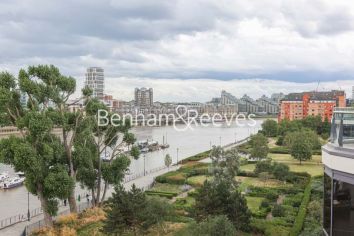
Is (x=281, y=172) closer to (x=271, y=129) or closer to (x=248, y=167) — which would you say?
(x=248, y=167)

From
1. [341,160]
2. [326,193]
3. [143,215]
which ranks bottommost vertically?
[143,215]

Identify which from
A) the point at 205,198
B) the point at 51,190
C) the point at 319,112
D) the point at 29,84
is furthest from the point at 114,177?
the point at 319,112

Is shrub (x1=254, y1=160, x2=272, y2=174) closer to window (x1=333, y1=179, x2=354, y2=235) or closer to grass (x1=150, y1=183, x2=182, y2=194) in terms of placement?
grass (x1=150, y1=183, x2=182, y2=194)

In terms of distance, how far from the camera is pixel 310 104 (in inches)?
3632

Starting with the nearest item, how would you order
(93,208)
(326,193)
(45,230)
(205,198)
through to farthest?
1. (326,193)
2. (205,198)
3. (45,230)
4. (93,208)

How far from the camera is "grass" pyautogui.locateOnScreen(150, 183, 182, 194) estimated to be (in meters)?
27.9

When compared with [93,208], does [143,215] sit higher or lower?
higher

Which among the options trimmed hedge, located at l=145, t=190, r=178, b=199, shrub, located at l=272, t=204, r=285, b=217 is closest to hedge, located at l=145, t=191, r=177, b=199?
trimmed hedge, located at l=145, t=190, r=178, b=199

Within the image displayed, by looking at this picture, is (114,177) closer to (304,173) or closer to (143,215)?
(143,215)

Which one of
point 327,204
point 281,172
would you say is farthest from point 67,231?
point 281,172

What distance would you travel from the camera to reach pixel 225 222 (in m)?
12.9

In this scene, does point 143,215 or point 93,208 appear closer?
point 143,215

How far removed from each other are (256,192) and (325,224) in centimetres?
1958

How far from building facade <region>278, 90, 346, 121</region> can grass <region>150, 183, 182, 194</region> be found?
6419cm
